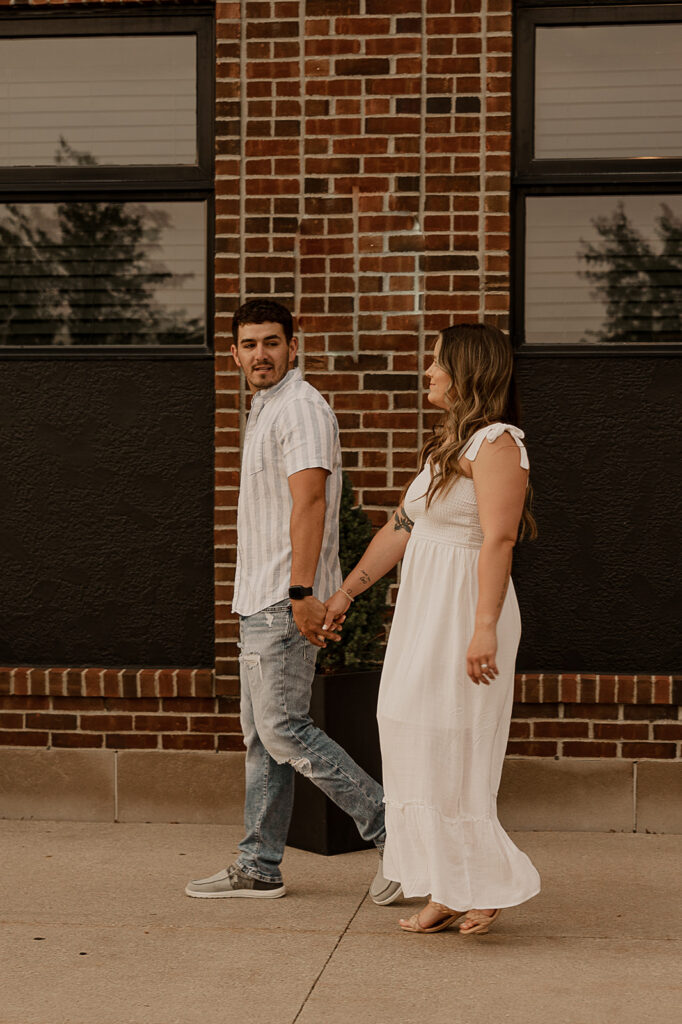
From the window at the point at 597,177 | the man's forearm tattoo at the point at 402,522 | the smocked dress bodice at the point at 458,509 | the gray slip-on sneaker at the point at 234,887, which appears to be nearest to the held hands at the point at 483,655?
the smocked dress bodice at the point at 458,509

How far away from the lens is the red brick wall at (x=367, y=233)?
6.28 metres

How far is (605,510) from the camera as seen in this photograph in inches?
251

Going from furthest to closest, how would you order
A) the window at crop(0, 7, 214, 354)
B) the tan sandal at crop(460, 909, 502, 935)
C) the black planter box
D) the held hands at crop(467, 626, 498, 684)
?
the window at crop(0, 7, 214, 354)
the black planter box
the tan sandal at crop(460, 909, 502, 935)
the held hands at crop(467, 626, 498, 684)

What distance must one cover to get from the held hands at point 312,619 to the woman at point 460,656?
1.18 feet

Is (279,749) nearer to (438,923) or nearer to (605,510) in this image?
(438,923)

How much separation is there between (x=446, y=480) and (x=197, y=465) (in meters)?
2.40

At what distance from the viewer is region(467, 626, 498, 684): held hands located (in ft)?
13.9

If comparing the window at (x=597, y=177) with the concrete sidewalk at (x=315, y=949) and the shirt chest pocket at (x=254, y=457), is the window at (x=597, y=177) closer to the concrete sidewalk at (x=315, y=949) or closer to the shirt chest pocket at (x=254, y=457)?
the shirt chest pocket at (x=254, y=457)

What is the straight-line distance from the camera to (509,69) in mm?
6258

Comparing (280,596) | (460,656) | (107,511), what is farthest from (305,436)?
(107,511)

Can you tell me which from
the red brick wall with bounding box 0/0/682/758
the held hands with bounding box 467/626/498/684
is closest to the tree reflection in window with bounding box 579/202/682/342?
the red brick wall with bounding box 0/0/682/758

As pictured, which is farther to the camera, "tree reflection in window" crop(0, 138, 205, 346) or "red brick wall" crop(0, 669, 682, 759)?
"tree reflection in window" crop(0, 138, 205, 346)

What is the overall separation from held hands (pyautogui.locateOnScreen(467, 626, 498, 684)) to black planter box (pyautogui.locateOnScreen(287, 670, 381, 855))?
5.12 feet

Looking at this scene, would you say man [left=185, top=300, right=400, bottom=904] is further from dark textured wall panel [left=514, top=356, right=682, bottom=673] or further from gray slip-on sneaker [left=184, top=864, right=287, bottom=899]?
dark textured wall panel [left=514, top=356, right=682, bottom=673]
